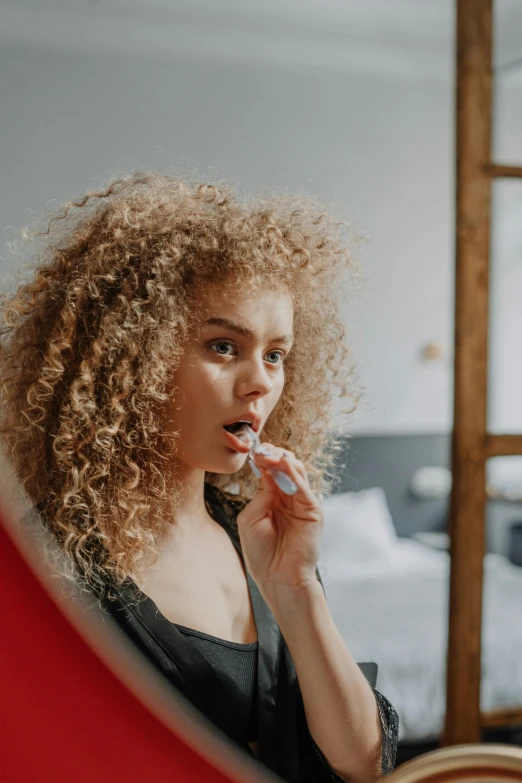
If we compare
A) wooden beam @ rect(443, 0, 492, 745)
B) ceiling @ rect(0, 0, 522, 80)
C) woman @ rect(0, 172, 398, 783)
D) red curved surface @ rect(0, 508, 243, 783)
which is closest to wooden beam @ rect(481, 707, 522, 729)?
wooden beam @ rect(443, 0, 492, 745)

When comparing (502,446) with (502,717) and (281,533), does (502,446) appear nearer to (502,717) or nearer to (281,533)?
(502,717)

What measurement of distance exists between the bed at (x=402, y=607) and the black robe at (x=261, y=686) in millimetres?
753

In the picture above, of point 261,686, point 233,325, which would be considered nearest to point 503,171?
point 233,325

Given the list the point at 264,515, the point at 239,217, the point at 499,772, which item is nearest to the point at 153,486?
the point at 264,515

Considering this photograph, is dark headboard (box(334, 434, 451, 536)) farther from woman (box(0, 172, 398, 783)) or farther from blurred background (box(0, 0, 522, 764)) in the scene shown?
woman (box(0, 172, 398, 783))

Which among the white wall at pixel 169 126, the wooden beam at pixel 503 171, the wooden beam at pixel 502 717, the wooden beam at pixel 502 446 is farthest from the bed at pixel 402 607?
the white wall at pixel 169 126

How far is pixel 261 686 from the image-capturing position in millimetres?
613

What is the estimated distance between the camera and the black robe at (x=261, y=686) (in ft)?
1.88

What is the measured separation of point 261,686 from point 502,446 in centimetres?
51

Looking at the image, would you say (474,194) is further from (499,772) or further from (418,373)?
(418,373)

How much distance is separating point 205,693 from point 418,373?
235 cm

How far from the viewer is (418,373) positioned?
9.27 feet

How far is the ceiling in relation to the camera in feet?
2.50

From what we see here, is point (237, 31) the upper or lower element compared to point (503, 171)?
upper
